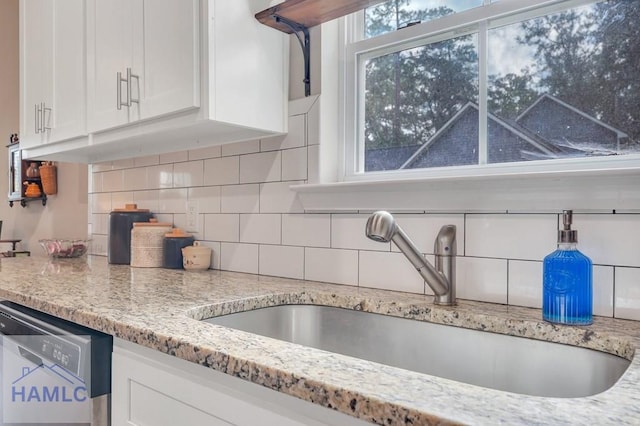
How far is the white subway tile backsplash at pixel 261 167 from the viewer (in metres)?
1.63

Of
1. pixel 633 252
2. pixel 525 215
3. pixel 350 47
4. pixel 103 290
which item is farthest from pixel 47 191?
pixel 633 252

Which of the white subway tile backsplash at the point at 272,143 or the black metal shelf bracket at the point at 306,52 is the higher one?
the black metal shelf bracket at the point at 306,52

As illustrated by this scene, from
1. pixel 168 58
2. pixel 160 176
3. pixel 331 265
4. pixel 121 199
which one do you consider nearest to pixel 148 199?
pixel 160 176

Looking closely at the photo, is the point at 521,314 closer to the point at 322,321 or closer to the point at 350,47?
the point at 322,321

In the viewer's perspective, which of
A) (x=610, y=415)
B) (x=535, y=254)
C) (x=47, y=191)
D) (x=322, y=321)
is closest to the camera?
(x=610, y=415)

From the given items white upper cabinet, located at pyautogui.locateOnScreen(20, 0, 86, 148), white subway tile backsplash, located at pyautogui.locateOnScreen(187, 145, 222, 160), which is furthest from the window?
white upper cabinet, located at pyautogui.locateOnScreen(20, 0, 86, 148)

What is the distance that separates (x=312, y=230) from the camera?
60.5 inches

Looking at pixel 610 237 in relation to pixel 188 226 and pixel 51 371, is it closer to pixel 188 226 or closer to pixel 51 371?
pixel 51 371

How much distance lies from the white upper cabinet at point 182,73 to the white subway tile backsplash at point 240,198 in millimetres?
181

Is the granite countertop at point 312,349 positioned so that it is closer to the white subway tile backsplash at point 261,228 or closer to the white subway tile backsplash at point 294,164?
the white subway tile backsplash at point 261,228

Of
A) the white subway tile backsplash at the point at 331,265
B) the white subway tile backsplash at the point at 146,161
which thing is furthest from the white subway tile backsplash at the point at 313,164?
the white subway tile backsplash at the point at 146,161

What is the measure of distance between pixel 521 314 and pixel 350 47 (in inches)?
40.0

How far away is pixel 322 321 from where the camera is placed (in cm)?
131

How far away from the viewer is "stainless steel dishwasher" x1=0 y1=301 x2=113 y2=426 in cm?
102
